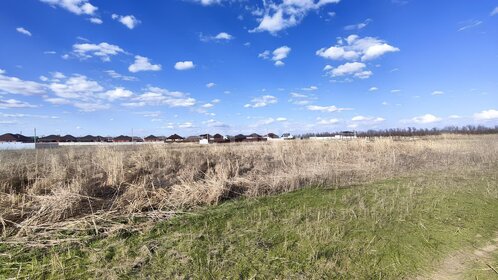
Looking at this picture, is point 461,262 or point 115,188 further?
point 115,188

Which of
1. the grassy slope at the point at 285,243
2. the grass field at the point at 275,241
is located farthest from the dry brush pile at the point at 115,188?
the grassy slope at the point at 285,243

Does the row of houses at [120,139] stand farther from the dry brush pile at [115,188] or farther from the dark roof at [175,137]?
the dry brush pile at [115,188]

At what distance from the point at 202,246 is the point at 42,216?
314 centimetres

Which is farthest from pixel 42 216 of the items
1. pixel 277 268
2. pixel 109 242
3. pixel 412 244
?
pixel 412 244

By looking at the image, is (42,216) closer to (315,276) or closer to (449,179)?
(315,276)

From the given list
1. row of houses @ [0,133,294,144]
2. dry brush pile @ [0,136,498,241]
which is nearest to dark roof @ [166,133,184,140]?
row of houses @ [0,133,294,144]

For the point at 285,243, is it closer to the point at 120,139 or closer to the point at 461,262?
the point at 461,262

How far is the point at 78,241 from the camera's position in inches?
204

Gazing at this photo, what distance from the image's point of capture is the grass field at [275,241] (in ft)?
14.6

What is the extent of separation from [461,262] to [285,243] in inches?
102

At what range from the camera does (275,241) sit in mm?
5363

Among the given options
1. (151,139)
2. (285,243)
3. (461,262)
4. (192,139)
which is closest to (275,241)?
(285,243)

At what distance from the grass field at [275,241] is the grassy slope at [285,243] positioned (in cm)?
2

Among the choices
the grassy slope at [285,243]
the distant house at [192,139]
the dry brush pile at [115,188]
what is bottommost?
the grassy slope at [285,243]
